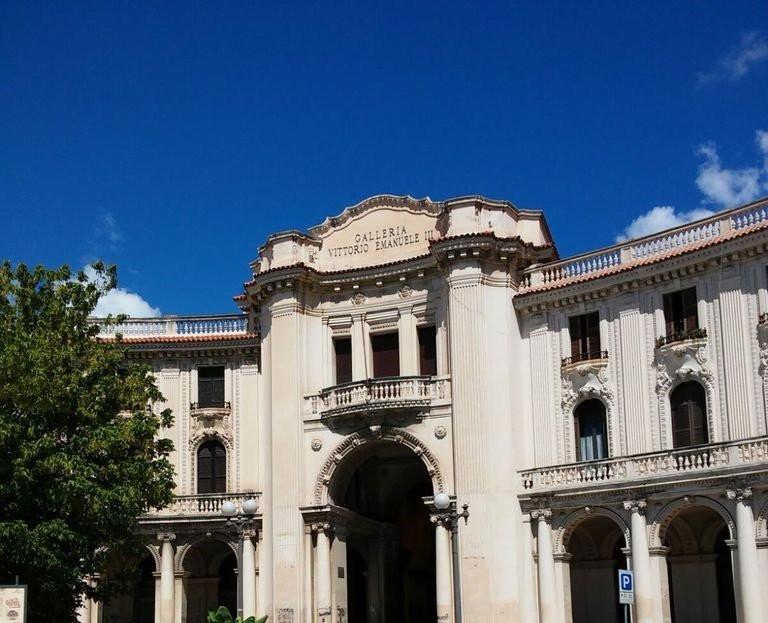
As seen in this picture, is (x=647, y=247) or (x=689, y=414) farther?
(x=647, y=247)

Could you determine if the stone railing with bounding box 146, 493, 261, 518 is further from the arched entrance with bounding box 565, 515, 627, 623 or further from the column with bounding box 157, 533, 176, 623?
the arched entrance with bounding box 565, 515, 627, 623

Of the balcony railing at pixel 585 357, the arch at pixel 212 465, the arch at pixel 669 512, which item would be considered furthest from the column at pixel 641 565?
the arch at pixel 212 465

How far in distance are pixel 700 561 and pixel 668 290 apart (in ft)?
29.2

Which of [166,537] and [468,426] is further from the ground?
[468,426]

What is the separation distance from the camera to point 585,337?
4069cm

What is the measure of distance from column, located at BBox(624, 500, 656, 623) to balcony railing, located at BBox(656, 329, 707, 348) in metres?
5.14

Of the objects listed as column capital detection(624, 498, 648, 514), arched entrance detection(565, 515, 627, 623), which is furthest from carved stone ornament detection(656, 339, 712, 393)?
arched entrance detection(565, 515, 627, 623)

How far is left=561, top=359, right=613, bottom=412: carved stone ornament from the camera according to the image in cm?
3975

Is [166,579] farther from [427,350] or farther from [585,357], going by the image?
[585,357]

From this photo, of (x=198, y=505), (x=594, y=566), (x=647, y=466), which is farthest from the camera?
(x=198, y=505)

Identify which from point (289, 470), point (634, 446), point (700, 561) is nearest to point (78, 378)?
point (289, 470)

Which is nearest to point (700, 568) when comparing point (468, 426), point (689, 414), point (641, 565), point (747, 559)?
point (641, 565)

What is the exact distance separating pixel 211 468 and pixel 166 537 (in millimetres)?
3371

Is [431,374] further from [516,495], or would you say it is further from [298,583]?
[298,583]
